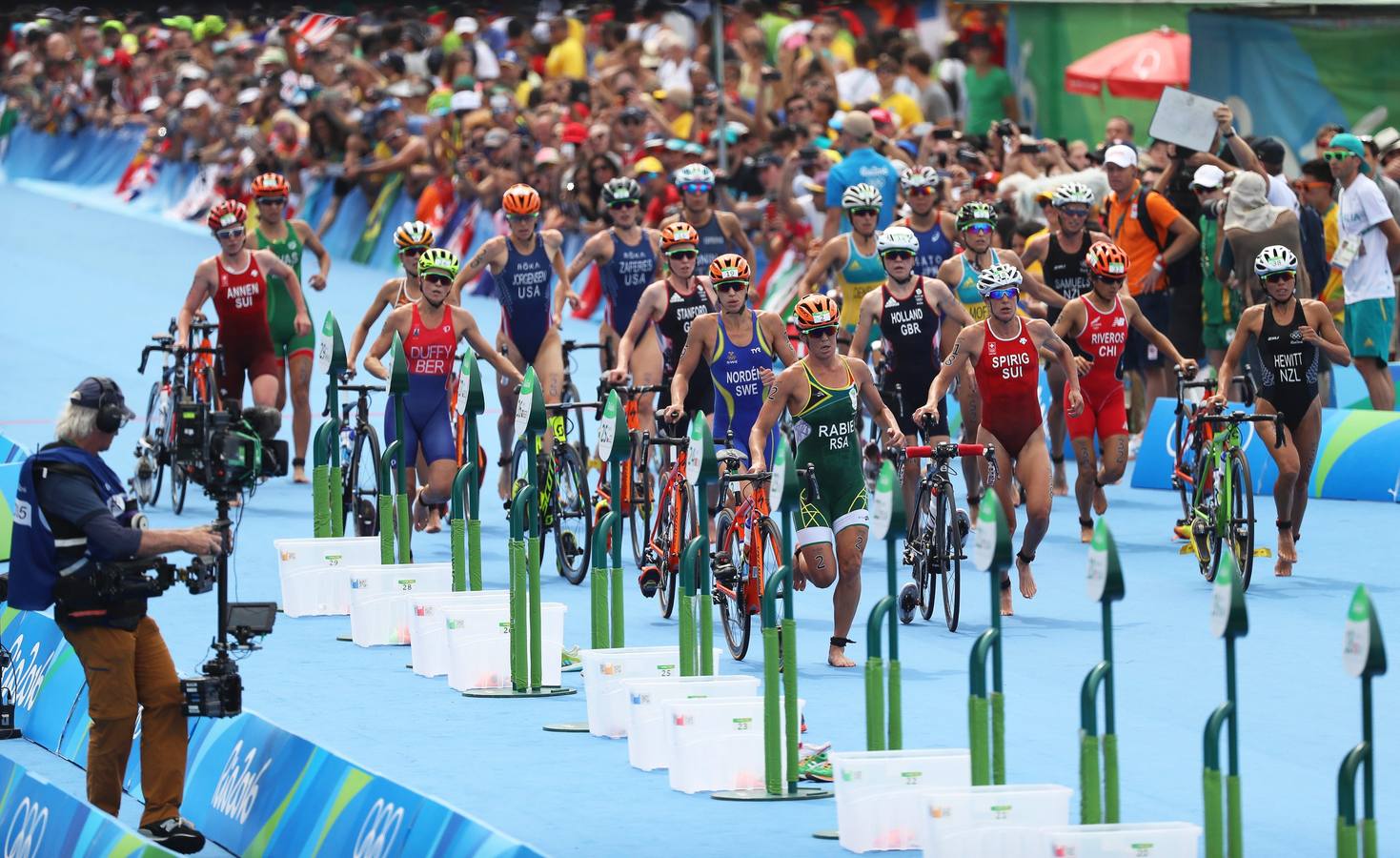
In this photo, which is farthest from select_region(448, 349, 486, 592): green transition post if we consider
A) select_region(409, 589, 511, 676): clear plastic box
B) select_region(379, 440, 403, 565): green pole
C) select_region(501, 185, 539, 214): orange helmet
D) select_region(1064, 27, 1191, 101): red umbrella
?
select_region(1064, 27, 1191, 101): red umbrella

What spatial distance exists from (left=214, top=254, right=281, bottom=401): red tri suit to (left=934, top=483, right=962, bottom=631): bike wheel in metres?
6.76

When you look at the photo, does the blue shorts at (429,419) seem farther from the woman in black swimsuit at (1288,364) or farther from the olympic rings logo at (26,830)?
the olympic rings logo at (26,830)

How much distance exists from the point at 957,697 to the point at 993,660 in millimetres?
3732

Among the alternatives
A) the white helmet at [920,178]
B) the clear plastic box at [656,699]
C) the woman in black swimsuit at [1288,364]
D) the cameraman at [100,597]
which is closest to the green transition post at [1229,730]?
the clear plastic box at [656,699]

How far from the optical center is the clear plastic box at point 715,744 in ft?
36.8

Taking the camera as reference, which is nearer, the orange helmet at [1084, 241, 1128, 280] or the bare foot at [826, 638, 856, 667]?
the bare foot at [826, 638, 856, 667]

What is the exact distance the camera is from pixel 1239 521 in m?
15.6

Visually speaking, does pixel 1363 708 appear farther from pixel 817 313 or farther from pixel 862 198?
pixel 862 198

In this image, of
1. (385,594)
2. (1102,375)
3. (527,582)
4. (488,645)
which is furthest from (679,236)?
(488,645)

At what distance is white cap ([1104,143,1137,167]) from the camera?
19859 mm

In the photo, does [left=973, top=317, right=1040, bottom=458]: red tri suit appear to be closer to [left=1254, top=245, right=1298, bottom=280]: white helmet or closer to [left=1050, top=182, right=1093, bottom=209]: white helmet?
[left=1254, top=245, right=1298, bottom=280]: white helmet

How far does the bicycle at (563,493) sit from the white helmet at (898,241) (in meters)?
2.29

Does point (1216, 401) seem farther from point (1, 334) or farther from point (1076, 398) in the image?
point (1, 334)

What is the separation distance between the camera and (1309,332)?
52.5ft
